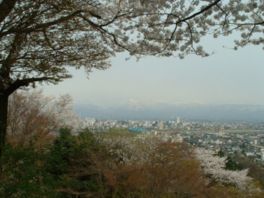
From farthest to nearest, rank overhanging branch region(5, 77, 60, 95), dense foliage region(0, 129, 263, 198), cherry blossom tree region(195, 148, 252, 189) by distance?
cherry blossom tree region(195, 148, 252, 189) < dense foliage region(0, 129, 263, 198) < overhanging branch region(5, 77, 60, 95)

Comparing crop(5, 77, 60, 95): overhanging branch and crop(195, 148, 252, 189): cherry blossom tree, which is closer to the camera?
crop(5, 77, 60, 95): overhanging branch

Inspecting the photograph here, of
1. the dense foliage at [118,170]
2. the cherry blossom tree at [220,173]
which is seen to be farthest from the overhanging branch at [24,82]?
the cherry blossom tree at [220,173]

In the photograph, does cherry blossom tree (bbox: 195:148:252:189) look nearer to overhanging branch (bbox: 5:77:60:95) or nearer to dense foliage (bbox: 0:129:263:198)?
dense foliage (bbox: 0:129:263:198)

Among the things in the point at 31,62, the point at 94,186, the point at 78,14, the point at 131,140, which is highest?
the point at 78,14

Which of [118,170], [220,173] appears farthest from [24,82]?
[220,173]

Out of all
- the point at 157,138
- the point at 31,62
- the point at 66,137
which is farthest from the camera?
the point at 157,138

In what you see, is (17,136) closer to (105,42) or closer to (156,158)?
(156,158)

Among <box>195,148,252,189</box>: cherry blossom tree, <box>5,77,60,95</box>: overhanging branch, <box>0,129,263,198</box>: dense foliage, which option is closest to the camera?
<box>5,77,60,95</box>: overhanging branch

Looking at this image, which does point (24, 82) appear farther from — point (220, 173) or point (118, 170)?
point (220, 173)

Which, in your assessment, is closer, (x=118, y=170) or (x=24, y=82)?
(x=24, y=82)

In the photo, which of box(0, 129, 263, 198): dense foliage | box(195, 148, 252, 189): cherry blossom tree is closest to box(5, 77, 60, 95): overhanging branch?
box(0, 129, 263, 198): dense foliage

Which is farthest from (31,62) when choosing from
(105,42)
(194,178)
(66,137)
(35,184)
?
(194,178)
